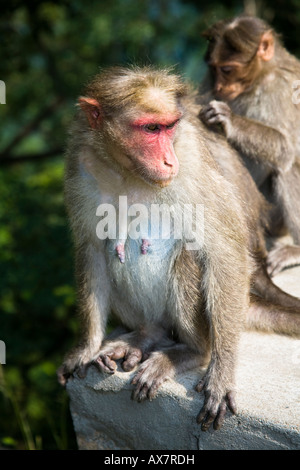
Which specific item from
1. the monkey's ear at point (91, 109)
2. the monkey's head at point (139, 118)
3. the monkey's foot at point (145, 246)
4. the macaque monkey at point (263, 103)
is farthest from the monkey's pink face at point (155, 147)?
the macaque monkey at point (263, 103)

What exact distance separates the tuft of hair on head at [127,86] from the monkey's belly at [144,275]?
0.70 metres

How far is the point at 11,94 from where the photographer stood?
8.95 metres

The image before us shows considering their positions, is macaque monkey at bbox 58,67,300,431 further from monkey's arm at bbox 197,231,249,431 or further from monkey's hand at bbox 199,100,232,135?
monkey's hand at bbox 199,100,232,135

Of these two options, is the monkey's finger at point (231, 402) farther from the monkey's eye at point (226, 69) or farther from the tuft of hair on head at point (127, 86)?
the monkey's eye at point (226, 69)

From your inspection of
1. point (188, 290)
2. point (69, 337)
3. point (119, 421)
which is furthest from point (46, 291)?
point (188, 290)

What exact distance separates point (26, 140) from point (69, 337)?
4.06 metres

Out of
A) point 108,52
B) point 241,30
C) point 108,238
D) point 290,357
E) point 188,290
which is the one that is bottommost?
point 290,357

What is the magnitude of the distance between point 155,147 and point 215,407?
1.22m

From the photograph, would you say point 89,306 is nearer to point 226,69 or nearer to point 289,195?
point 289,195

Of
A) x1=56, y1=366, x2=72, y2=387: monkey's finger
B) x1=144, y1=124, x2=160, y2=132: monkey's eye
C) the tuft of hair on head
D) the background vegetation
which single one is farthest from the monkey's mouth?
the background vegetation

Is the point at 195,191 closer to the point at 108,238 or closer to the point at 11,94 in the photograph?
the point at 108,238

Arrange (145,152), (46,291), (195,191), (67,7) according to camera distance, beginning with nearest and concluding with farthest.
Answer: (145,152) → (195,191) → (46,291) → (67,7)

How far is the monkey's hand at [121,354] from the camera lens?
3172 mm

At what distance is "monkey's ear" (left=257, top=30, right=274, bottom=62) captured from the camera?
4.03 m
